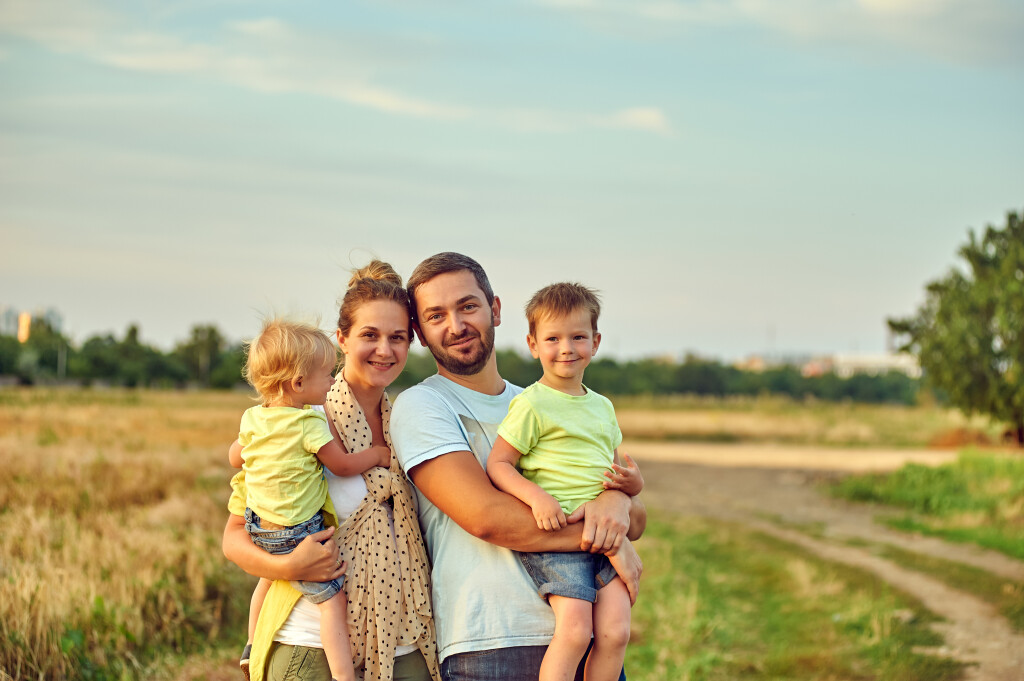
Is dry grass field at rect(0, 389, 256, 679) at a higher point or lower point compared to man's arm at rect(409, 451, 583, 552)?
lower

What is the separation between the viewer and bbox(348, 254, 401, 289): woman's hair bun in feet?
11.8

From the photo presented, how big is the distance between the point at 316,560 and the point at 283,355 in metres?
0.72

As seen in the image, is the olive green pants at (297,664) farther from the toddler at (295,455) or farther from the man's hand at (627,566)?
the man's hand at (627,566)

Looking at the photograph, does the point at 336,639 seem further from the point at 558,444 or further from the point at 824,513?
the point at 824,513

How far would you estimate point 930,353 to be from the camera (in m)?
25.4

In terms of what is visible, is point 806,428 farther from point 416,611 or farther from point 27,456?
point 416,611

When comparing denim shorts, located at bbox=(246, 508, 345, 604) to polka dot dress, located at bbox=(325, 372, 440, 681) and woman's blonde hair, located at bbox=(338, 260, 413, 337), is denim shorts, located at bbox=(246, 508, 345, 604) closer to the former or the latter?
polka dot dress, located at bbox=(325, 372, 440, 681)

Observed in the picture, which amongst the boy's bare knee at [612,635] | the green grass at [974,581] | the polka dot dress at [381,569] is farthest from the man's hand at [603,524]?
the green grass at [974,581]

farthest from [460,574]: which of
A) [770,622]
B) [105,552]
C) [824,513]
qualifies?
[824,513]

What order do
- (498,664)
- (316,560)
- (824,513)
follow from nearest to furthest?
(316,560) < (498,664) < (824,513)

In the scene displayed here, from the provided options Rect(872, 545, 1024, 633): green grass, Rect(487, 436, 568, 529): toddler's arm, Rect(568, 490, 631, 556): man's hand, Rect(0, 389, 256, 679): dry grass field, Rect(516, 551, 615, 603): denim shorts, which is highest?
Rect(487, 436, 568, 529): toddler's arm

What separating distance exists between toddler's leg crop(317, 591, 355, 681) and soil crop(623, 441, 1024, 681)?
824cm

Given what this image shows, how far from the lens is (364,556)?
10.7 ft

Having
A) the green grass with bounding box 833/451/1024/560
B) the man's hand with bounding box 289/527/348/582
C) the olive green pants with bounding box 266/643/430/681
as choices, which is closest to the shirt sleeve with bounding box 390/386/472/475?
the man's hand with bounding box 289/527/348/582
